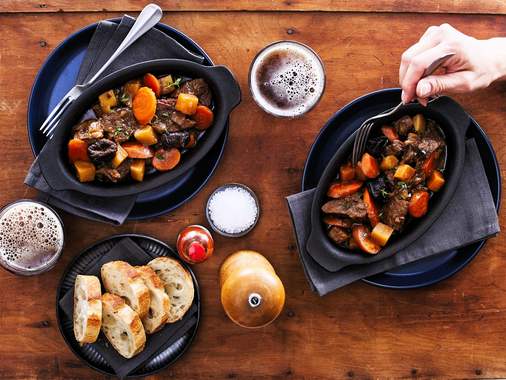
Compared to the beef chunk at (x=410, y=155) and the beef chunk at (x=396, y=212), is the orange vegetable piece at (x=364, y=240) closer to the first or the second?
the beef chunk at (x=396, y=212)

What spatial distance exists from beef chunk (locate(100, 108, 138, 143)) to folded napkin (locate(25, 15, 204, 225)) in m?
0.18

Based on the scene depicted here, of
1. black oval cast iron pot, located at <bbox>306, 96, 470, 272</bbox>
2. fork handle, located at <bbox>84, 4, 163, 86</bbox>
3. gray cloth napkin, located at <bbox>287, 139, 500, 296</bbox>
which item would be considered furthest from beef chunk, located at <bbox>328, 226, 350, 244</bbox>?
fork handle, located at <bbox>84, 4, 163, 86</bbox>

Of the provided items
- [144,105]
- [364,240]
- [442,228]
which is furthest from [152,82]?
[442,228]

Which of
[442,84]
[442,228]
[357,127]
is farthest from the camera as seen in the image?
[357,127]

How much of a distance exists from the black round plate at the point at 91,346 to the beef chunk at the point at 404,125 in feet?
3.32

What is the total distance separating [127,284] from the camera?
227cm

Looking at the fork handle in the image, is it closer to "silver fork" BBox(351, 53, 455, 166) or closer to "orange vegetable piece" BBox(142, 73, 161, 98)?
"orange vegetable piece" BBox(142, 73, 161, 98)

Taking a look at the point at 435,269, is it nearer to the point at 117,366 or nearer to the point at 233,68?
the point at 233,68

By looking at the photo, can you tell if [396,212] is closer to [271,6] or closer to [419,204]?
[419,204]

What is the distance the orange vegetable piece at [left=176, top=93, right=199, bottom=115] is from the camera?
2.21 metres

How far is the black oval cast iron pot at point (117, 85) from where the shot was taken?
216 centimetres

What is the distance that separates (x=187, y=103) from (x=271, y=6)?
59cm

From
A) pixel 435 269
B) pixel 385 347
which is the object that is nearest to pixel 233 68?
pixel 435 269

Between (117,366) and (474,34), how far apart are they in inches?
78.8
